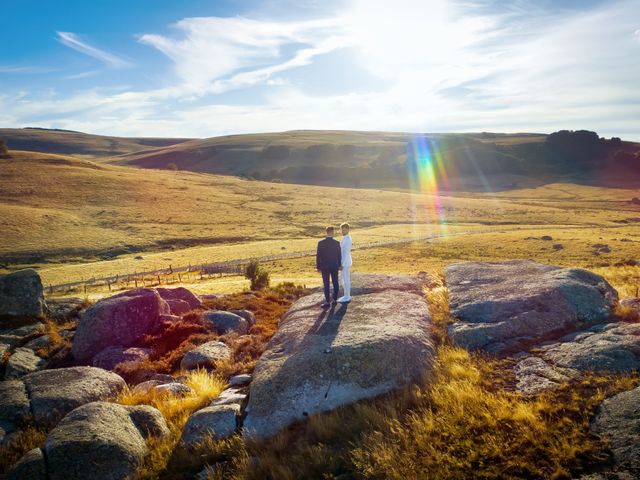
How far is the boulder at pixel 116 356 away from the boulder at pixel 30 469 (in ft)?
19.7

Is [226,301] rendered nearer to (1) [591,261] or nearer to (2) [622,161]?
(1) [591,261]

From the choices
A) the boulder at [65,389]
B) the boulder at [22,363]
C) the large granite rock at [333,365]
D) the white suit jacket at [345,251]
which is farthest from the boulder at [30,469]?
the white suit jacket at [345,251]

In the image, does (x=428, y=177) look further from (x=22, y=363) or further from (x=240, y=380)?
(x=240, y=380)

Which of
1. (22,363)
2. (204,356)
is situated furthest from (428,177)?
(22,363)

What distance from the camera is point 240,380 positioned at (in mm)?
11023

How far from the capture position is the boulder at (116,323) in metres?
14.4

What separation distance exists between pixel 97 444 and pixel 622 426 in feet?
27.6

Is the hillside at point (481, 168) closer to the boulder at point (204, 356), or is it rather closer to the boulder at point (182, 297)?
the boulder at point (182, 297)

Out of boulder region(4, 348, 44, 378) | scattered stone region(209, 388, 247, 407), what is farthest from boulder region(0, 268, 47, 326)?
scattered stone region(209, 388, 247, 407)

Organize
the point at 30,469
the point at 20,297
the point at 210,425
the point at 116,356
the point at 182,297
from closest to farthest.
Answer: the point at 30,469 → the point at 210,425 → the point at 116,356 → the point at 20,297 → the point at 182,297

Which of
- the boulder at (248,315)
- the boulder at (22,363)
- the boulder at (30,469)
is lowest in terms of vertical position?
the boulder at (22,363)

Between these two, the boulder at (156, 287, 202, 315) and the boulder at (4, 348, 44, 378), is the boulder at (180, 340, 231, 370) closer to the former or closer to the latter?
the boulder at (4, 348, 44, 378)

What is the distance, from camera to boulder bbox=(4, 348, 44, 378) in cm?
1332

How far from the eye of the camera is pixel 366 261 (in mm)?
55344
